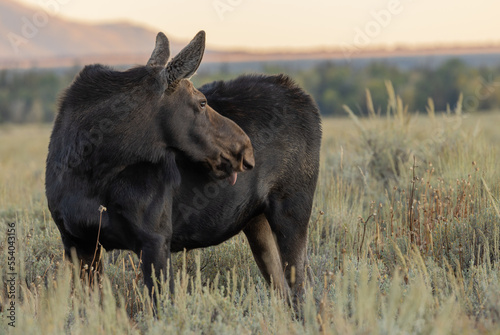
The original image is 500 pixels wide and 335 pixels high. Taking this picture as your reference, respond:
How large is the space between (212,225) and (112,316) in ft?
4.59

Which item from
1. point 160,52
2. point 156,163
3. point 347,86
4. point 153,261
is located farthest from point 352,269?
point 347,86

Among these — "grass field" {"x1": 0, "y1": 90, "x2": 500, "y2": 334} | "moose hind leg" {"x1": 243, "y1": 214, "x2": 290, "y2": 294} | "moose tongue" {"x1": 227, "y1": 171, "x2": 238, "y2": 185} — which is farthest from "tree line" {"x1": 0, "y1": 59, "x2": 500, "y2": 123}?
"moose tongue" {"x1": 227, "y1": 171, "x2": 238, "y2": 185}

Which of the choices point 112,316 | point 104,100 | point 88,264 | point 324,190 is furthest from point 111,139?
point 324,190

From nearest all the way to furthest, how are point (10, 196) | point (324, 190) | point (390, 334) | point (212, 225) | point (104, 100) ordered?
point (390, 334)
point (104, 100)
point (212, 225)
point (324, 190)
point (10, 196)

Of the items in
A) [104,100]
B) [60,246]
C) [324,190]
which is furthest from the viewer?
[324,190]

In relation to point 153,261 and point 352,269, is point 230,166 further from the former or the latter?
point 352,269

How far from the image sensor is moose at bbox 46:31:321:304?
13.7 feet

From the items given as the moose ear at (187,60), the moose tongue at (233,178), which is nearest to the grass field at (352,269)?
the moose tongue at (233,178)

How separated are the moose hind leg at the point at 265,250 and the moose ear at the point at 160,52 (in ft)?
5.34

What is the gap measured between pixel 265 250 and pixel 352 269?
5.84 feet

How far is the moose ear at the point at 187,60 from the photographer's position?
4.21 m

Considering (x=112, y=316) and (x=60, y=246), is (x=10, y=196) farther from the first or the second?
(x=112, y=316)

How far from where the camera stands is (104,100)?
14.0ft

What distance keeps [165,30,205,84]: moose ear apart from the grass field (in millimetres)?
1254
